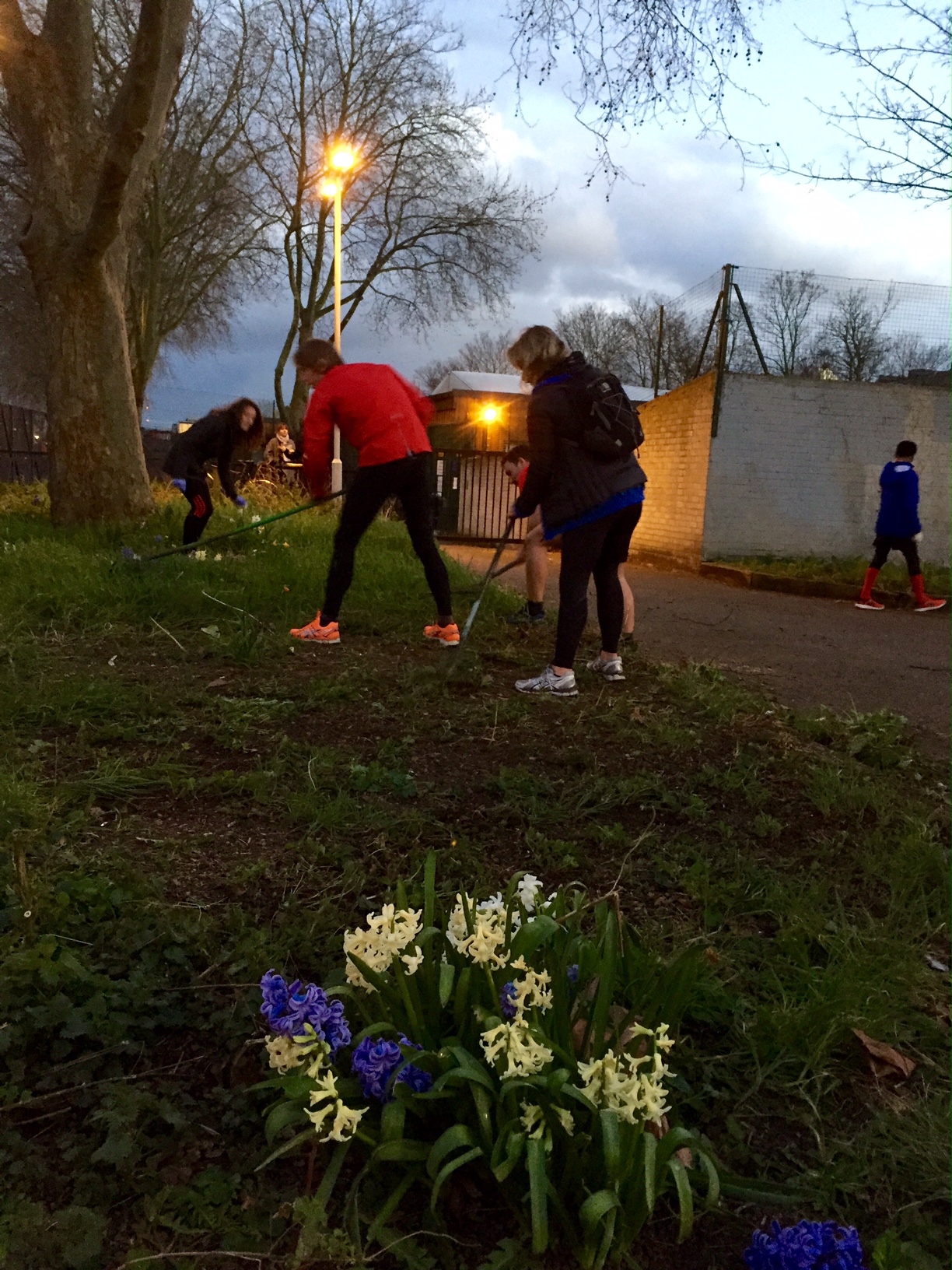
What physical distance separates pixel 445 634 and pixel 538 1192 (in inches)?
166

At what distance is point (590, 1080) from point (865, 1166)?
1.95 ft

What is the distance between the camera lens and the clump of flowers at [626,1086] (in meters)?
1.32

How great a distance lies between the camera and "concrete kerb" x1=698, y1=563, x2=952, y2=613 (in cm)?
998

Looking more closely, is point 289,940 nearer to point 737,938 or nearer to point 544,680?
point 737,938

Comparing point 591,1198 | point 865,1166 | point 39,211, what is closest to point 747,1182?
point 865,1166

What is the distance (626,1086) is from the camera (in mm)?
1333

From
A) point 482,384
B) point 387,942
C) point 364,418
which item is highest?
point 482,384

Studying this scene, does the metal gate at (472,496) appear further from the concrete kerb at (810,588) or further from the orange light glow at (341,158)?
the concrete kerb at (810,588)

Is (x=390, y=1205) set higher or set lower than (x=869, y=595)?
higher

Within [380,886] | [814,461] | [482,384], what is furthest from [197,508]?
[482,384]

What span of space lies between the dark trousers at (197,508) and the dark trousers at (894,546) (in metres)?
6.62

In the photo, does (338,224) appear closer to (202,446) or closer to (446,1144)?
(202,446)

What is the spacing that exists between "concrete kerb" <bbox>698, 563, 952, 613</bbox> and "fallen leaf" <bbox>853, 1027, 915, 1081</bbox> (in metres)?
8.89

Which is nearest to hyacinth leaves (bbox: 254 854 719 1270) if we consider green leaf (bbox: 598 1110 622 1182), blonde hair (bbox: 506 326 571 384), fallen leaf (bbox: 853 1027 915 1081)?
green leaf (bbox: 598 1110 622 1182)
